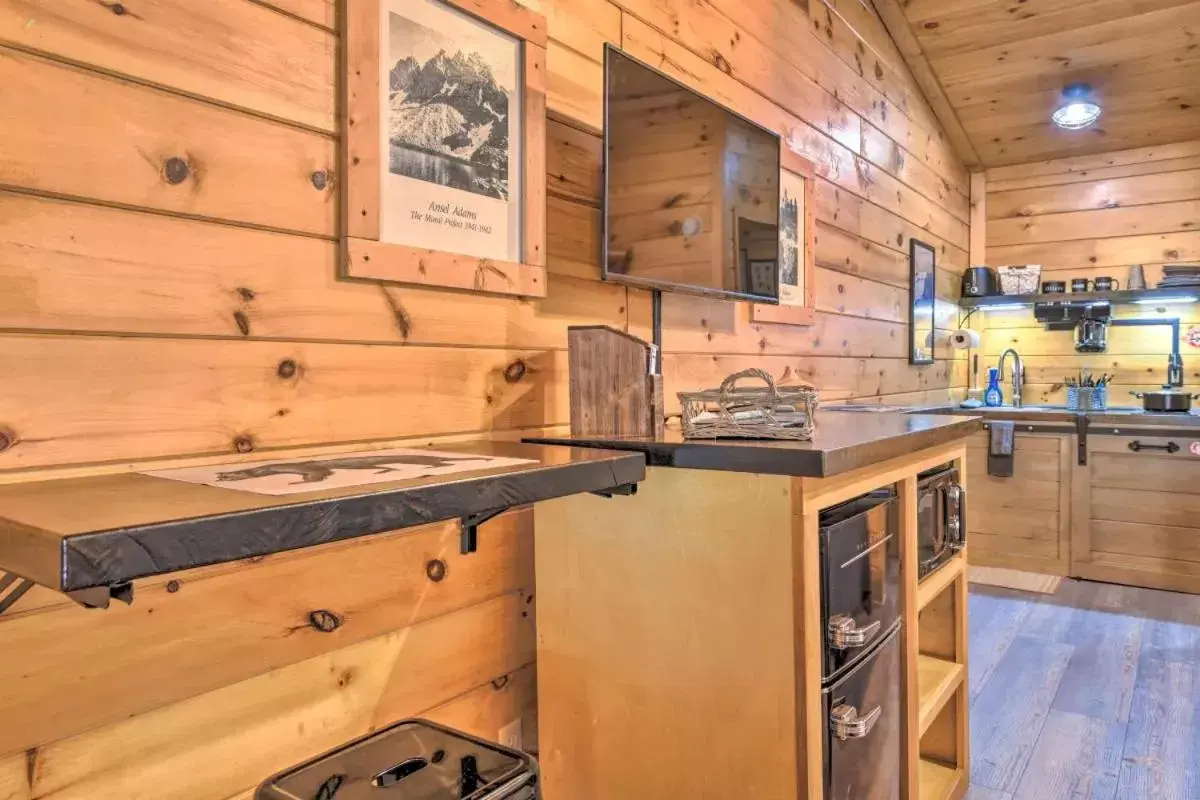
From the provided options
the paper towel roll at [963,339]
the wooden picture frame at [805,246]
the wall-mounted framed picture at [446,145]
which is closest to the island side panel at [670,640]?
the wall-mounted framed picture at [446,145]

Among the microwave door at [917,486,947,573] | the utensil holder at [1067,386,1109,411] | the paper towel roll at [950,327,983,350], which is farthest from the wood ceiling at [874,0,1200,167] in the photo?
the microwave door at [917,486,947,573]

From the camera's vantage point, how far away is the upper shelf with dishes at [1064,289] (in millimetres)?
4309

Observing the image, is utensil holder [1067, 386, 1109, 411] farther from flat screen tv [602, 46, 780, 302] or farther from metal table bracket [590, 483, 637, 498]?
metal table bracket [590, 483, 637, 498]

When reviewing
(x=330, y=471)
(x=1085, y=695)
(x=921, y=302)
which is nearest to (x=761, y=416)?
(x=330, y=471)

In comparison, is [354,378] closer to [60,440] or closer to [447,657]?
[60,440]

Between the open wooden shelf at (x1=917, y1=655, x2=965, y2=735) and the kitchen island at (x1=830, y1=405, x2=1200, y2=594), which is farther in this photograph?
the kitchen island at (x1=830, y1=405, x2=1200, y2=594)

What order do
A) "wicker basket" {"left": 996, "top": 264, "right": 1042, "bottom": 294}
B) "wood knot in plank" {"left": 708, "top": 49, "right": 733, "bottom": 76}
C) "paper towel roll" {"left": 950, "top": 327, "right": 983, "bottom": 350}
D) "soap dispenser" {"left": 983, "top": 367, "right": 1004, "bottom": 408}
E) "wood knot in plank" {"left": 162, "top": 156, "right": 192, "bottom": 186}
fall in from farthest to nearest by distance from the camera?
"soap dispenser" {"left": 983, "top": 367, "right": 1004, "bottom": 408}, "wicker basket" {"left": 996, "top": 264, "right": 1042, "bottom": 294}, "paper towel roll" {"left": 950, "top": 327, "right": 983, "bottom": 350}, "wood knot in plank" {"left": 708, "top": 49, "right": 733, "bottom": 76}, "wood knot in plank" {"left": 162, "top": 156, "right": 192, "bottom": 186}

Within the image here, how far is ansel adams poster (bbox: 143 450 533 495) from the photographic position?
0.89 m

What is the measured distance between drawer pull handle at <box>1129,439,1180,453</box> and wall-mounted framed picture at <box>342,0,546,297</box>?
11.6 ft

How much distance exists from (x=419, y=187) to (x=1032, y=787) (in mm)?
2174

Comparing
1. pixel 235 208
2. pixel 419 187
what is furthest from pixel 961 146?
pixel 235 208

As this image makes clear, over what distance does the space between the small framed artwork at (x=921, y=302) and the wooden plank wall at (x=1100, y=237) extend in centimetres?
97

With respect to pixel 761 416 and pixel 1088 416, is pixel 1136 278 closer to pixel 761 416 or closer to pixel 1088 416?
pixel 1088 416

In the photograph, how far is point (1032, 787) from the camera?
2.17 m
